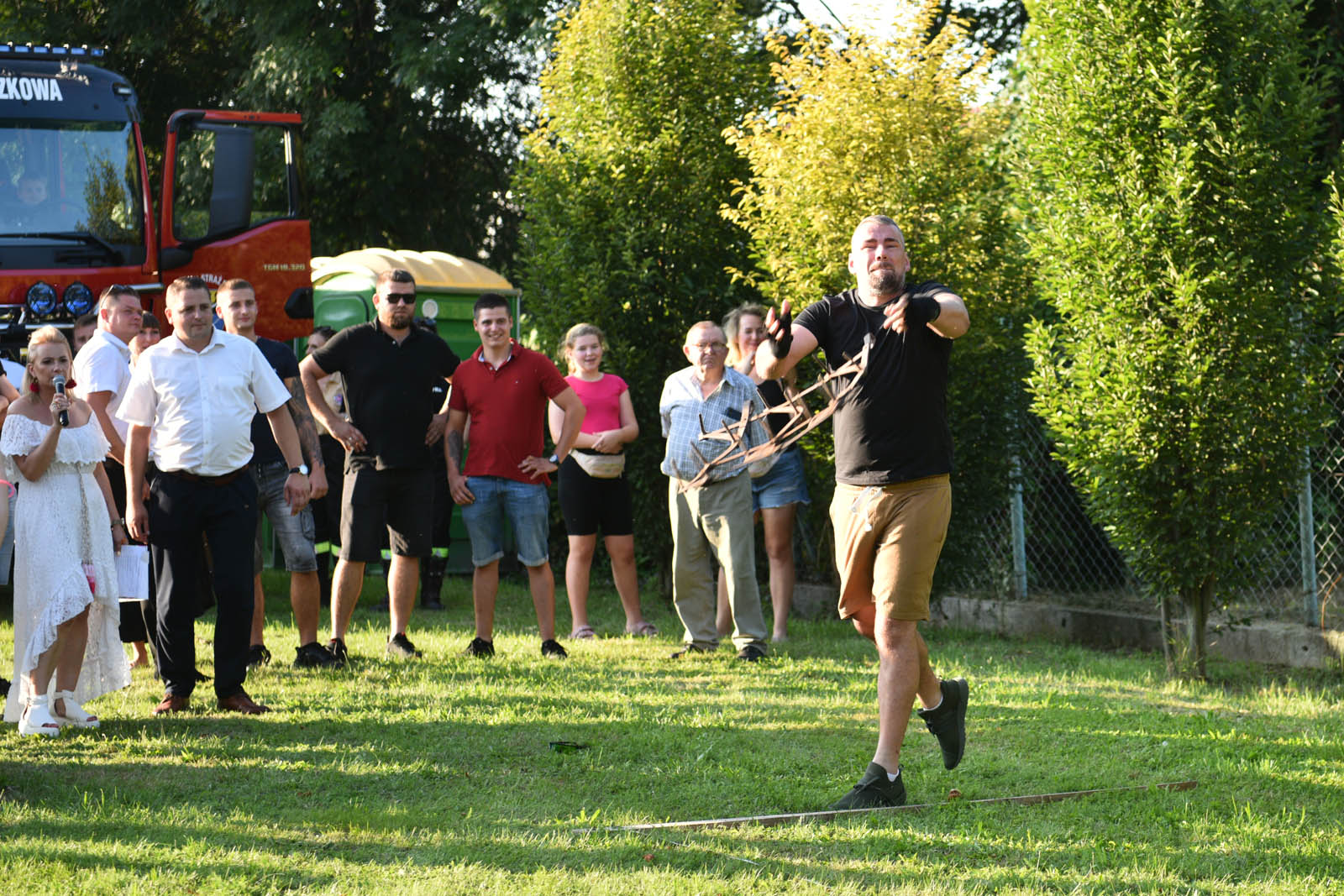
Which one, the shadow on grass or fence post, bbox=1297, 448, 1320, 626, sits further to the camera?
fence post, bbox=1297, 448, 1320, 626

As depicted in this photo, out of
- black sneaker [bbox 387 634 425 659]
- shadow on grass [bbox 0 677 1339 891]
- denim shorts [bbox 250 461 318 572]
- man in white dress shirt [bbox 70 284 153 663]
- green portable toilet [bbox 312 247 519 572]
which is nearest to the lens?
shadow on grass [bbox 0 677 1339 891]

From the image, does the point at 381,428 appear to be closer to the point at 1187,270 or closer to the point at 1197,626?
the point at 1187,270

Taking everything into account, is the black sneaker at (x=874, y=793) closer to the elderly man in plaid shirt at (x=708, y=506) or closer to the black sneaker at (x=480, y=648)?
the elderly man in plaid shirt at (x=708, y=506)

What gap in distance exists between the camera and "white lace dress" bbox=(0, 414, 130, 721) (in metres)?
6.29

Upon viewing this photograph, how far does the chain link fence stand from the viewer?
8.66m

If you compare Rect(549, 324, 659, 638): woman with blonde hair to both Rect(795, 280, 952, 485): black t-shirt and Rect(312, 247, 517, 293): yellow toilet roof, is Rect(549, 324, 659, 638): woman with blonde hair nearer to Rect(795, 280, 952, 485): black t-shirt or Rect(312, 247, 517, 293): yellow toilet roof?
Rect(795, 280, 952, 485): black t-shirt

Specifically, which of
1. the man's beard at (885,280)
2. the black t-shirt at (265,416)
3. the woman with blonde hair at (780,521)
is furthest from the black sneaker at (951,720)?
the black t-shirt at (265,416)

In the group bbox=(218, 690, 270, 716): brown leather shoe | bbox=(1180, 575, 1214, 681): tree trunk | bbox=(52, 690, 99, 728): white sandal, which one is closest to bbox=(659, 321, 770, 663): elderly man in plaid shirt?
bbox=(1180, 575, 1214, 681): tree trunk

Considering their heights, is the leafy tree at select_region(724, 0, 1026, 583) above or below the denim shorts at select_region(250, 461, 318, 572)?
above

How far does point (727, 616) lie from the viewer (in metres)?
9.77

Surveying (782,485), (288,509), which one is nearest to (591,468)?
(782,485)

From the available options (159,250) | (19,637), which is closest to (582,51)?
(159,250)

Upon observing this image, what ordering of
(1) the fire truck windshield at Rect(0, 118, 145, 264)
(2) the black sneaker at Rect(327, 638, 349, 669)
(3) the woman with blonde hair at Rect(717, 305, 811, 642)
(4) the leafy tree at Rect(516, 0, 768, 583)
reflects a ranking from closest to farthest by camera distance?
(2) the black sneaker at Rect(327, 638, 349, 669) < (3) the woman with blonde hair at Rect(717, 305, 811, 642) < (1) the fire truck windshield at Rect(0, 118, 145, 264) < (4) the leafy tree at Rect(516, 0, 768, 583)

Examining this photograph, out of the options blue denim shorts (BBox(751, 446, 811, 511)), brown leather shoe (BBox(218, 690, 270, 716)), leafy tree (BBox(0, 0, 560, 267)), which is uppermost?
leafy tree (BBox(0, 0, 560, 267))
